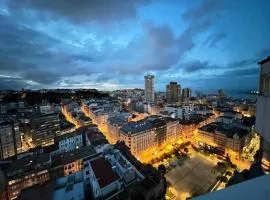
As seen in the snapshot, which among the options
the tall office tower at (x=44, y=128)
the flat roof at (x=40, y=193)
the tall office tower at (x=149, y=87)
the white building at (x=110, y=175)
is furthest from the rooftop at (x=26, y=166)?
the tall office tower at (x=149, y=87)

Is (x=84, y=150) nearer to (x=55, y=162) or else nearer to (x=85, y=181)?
(x=55, y=162)

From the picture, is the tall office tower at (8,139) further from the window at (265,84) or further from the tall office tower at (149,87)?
the tall office tower at (149,87)

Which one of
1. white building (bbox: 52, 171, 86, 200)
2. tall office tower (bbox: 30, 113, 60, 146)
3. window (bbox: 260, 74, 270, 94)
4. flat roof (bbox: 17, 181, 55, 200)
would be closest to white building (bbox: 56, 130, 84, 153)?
tall office tower (bbox: 30, 113, 60, 146)

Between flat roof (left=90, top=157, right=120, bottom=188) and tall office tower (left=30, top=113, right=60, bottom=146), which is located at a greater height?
flat roof (left=90, top=157, right=120, bottom=188)

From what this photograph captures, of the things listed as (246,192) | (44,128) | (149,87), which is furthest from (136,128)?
(149,87)

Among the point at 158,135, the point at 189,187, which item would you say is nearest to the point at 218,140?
the point at 158,135

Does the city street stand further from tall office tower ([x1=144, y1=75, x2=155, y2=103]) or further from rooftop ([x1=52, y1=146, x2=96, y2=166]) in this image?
tall office tower ([x1=144, y1=75, x2=155, y2=103])
